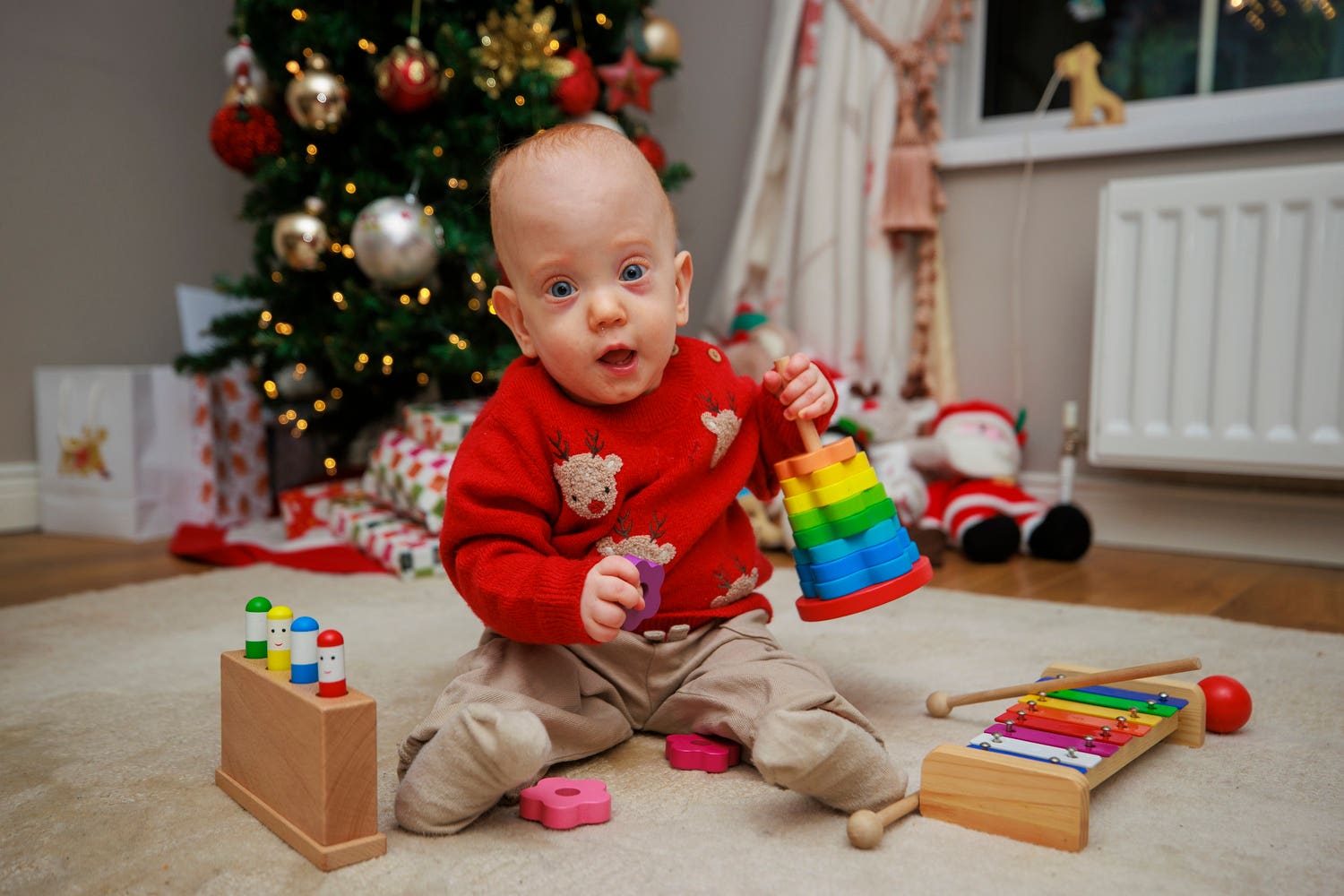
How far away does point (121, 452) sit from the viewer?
2.09m

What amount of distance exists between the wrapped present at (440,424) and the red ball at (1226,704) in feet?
4.00

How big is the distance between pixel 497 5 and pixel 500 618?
1.49 m

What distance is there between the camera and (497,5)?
1.95m

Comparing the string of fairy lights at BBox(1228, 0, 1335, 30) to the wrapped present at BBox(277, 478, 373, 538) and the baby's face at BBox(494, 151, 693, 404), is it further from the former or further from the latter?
the wrapped present at BBox(277, 478, 373, 538)

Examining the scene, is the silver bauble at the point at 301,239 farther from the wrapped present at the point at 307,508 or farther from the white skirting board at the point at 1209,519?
the white skirting board at the point at 1209,519

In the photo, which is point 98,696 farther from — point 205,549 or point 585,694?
point 205,549

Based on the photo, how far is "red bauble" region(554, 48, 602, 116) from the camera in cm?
194

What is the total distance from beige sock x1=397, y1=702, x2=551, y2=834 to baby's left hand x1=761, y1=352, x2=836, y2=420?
1.20ft

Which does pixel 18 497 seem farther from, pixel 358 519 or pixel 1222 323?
pixel 1222 323

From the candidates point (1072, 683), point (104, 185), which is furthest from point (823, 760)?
point (104, 185)

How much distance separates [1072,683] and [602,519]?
1.37ft

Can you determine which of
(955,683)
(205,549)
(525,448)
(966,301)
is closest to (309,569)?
(205,549)

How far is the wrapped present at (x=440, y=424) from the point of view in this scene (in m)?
1.83

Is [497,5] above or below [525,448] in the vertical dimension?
above
